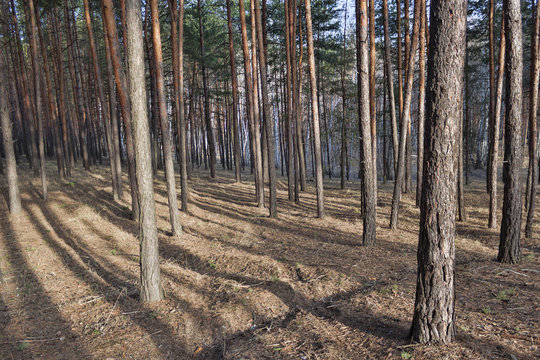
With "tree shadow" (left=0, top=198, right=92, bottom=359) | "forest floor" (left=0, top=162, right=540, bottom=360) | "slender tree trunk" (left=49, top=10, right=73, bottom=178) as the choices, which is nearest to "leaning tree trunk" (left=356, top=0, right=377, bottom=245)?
"forest floor" (left=0, top=162, right=540, bottom=360)

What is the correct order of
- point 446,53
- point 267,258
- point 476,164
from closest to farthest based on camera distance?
point 446,53 → point 267,258 → point 476,164

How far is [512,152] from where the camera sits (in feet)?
22.2

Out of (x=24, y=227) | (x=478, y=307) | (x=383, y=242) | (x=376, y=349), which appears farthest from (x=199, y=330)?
(x=24, y=227)

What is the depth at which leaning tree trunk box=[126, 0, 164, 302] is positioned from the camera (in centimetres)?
513

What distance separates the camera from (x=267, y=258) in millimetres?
7648

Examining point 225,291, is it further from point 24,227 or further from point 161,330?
point 24,227

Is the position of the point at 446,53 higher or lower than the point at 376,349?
higher

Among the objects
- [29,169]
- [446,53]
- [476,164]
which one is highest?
[446,53]

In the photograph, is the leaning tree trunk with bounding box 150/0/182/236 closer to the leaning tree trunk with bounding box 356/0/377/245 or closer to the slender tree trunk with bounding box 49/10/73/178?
the leaning tree trunk with bounding box 356/0/377/245

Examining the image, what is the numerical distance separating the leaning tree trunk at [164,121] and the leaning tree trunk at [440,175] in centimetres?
754

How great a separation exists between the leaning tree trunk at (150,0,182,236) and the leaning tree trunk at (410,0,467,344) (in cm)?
754

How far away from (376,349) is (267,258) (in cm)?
413

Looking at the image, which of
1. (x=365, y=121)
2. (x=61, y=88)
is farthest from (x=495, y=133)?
(x=61, y=88)

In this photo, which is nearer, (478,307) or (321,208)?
(478,307)
